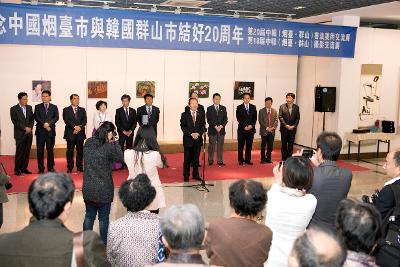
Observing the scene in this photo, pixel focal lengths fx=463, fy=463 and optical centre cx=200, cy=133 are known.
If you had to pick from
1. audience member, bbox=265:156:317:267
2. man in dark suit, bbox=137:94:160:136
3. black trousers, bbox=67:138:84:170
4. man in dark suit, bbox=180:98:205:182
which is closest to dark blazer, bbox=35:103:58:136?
black trousers, bbox=67:138:84:170

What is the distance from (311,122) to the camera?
12852mm

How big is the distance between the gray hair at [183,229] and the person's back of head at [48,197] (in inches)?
20.9

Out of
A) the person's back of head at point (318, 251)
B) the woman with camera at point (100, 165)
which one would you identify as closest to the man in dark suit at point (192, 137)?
the woman with camera at point (100, 165)

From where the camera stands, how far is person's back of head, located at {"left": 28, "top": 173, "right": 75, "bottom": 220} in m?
2.33

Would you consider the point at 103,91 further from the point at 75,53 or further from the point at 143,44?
the point at 143,44

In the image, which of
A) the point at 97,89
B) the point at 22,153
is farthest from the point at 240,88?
the point at 22,153

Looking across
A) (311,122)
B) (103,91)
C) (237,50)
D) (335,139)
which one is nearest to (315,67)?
(311,122)

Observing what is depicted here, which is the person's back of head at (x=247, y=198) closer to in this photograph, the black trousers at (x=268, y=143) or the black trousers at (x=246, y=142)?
the black trousers at (x=246, y=142)

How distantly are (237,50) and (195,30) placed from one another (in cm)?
91

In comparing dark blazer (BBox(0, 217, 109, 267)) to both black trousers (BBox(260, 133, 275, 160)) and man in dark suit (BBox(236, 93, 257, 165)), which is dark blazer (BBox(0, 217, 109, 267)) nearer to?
man in dark suit (BBox(236, 93, 257, 165))

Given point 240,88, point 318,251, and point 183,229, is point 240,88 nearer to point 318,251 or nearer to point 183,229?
point 183,229

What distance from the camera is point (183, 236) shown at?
7.30 feet

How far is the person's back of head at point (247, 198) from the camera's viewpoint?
276cm

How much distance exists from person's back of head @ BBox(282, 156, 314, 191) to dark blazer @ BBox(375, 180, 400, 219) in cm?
60
